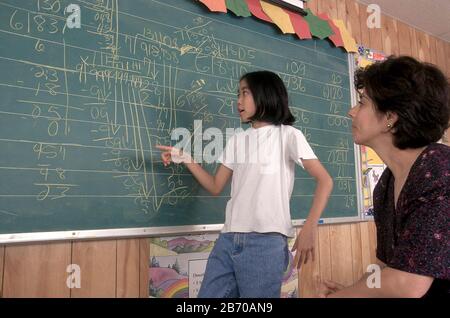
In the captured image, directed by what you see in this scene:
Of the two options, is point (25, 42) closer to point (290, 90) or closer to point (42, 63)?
point (42, 63)

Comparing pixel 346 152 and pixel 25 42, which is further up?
pixel 25 42

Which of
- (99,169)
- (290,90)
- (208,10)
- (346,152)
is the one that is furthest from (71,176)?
(346,152)

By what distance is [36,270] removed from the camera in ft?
3.99

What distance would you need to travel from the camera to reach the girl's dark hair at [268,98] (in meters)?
1.35

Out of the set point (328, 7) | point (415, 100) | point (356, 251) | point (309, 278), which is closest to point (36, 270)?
point (415, 100)

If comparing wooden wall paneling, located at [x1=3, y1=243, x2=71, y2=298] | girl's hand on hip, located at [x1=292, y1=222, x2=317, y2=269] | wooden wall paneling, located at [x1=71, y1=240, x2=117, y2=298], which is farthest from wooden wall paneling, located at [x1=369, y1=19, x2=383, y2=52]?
wooden wall paneling, located at [x1=3, y1=243, x2=71, y2=298]

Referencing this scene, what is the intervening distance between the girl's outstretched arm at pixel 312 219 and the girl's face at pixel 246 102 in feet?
0.88

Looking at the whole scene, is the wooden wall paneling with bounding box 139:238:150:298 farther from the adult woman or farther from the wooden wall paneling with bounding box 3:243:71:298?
the adult woman

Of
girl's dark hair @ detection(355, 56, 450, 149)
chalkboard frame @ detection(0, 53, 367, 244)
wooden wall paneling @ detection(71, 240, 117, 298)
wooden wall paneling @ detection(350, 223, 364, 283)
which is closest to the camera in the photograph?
girl's dark hair @ detection(355, 56, 450, 149)

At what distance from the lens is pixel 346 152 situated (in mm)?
2256

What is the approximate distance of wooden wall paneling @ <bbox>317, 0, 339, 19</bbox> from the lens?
2.28 m

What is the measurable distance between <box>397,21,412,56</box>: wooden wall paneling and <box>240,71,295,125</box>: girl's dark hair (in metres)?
1.99

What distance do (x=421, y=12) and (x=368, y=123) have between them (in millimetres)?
2288
